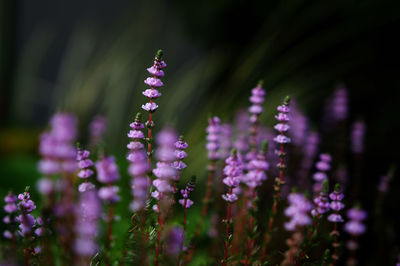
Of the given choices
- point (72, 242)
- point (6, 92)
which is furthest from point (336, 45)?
point (6, 92)

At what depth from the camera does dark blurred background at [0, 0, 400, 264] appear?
2871mm

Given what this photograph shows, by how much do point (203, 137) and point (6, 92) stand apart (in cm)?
332

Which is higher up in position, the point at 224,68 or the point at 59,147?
the point at 224,68

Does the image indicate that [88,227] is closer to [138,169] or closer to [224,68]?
[138,169]

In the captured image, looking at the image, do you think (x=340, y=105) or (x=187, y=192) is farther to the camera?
(x=340, y=105)

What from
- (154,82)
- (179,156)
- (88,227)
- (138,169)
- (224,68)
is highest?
(224,68)

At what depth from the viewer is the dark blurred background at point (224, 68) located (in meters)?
2.87

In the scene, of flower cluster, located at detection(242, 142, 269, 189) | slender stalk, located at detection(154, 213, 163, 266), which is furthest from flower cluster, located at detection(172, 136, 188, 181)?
flower cluster, located at detection(242, 142, 269, 189)

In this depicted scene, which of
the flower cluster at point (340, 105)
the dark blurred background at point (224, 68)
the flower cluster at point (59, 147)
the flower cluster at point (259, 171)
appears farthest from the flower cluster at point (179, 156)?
the flower cluster at point (340, 105)

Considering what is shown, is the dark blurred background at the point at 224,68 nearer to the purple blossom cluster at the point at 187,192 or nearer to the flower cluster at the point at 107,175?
the purple blossom cluster at the point at 187,192

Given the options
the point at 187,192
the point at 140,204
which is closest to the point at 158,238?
the point at 187,192

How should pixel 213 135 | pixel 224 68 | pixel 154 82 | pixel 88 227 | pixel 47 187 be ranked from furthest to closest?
pixel 224 68
pixel 213 135
pixel 154 82
pixel 88 227
pixel 47 187

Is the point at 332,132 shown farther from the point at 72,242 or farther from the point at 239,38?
the point at 72,242

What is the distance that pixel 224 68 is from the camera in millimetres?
3797
